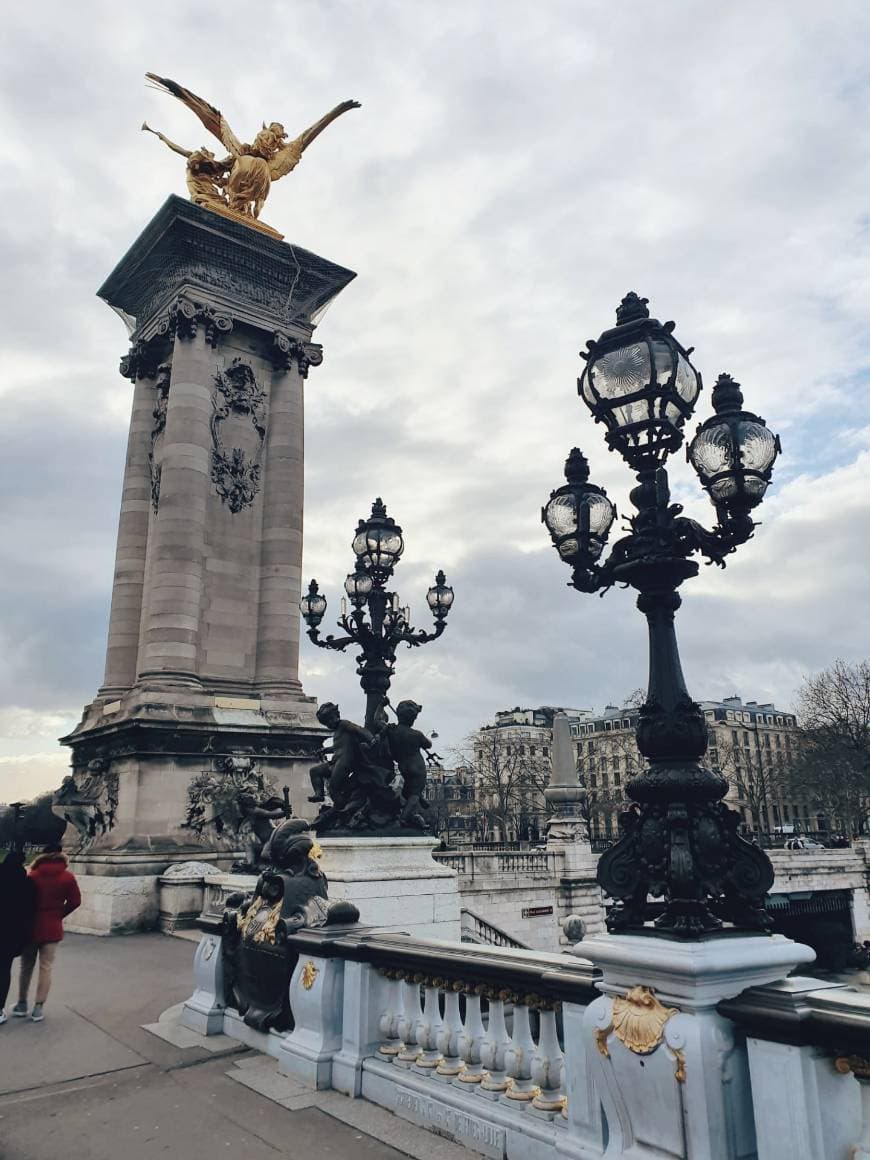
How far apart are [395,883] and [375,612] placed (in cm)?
409

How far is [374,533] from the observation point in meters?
13.5

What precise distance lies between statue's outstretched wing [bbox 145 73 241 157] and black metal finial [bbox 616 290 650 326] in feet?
82.4

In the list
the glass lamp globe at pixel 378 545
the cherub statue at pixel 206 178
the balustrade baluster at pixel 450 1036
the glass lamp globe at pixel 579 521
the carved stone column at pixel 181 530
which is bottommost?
the balustrade baluster at pixel 450 1036

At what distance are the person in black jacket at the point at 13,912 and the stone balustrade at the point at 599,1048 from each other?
2.94 metres

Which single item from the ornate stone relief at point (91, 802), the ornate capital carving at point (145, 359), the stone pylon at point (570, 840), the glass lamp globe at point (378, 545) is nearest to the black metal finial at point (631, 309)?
the glass lamp globe at point (378, 545)

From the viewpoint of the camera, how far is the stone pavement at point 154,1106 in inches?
201

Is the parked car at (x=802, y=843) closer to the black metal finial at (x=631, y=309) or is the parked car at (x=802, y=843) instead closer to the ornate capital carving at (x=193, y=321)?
the ornate capital carving at (x=193, y=321)

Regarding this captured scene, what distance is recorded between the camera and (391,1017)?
6.17 meters

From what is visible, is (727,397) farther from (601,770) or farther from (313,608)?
(601,770)

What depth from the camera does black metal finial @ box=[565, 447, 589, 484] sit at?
622cm

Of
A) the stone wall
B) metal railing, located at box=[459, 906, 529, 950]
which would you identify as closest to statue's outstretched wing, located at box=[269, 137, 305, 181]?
metal railing, located at box=[459, 906, 529, 950]

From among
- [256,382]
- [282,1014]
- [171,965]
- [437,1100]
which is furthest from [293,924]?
[256,382]

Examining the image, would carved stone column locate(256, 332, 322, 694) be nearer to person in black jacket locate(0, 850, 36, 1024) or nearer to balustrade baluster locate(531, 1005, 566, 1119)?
person in black jacket locate(0, 850, 36, 1024)

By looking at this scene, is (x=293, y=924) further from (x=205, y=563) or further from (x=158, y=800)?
(x=205, y=563)
